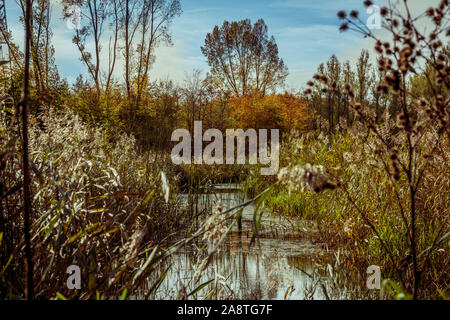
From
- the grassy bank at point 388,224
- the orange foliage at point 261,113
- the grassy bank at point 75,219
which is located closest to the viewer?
the grassy bank at point 75,219

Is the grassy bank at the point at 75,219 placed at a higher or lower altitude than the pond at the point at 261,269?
higher

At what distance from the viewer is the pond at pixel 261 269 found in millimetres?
2799

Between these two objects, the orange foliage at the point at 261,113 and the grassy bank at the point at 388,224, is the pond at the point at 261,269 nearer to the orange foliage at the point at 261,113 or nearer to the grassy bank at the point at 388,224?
the grassy bank at the point at 388,224

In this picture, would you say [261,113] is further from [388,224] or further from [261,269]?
[388,224]

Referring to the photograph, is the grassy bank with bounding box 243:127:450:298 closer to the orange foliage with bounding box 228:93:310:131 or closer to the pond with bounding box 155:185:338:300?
the pond with bounding box 155:185:338:300

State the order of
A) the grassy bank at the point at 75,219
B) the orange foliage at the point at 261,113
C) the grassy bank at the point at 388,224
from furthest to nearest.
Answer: the orange foliage at the point at 261,113, the grassy bank at the point at 388,224, the grassy bank at the point at 75,219

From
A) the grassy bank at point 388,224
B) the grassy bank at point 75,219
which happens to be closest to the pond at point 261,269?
the grassy bank at point 388,224

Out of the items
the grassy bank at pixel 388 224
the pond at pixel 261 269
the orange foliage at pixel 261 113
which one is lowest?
the pond at pixel 261 269

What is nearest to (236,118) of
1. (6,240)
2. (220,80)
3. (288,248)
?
(220,80)

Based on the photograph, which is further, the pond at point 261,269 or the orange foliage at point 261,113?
the orange foliage at point 261,113

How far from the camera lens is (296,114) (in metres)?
21.2

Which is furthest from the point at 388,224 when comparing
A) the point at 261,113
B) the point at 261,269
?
the point at 261,113

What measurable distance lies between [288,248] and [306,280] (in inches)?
38.4
